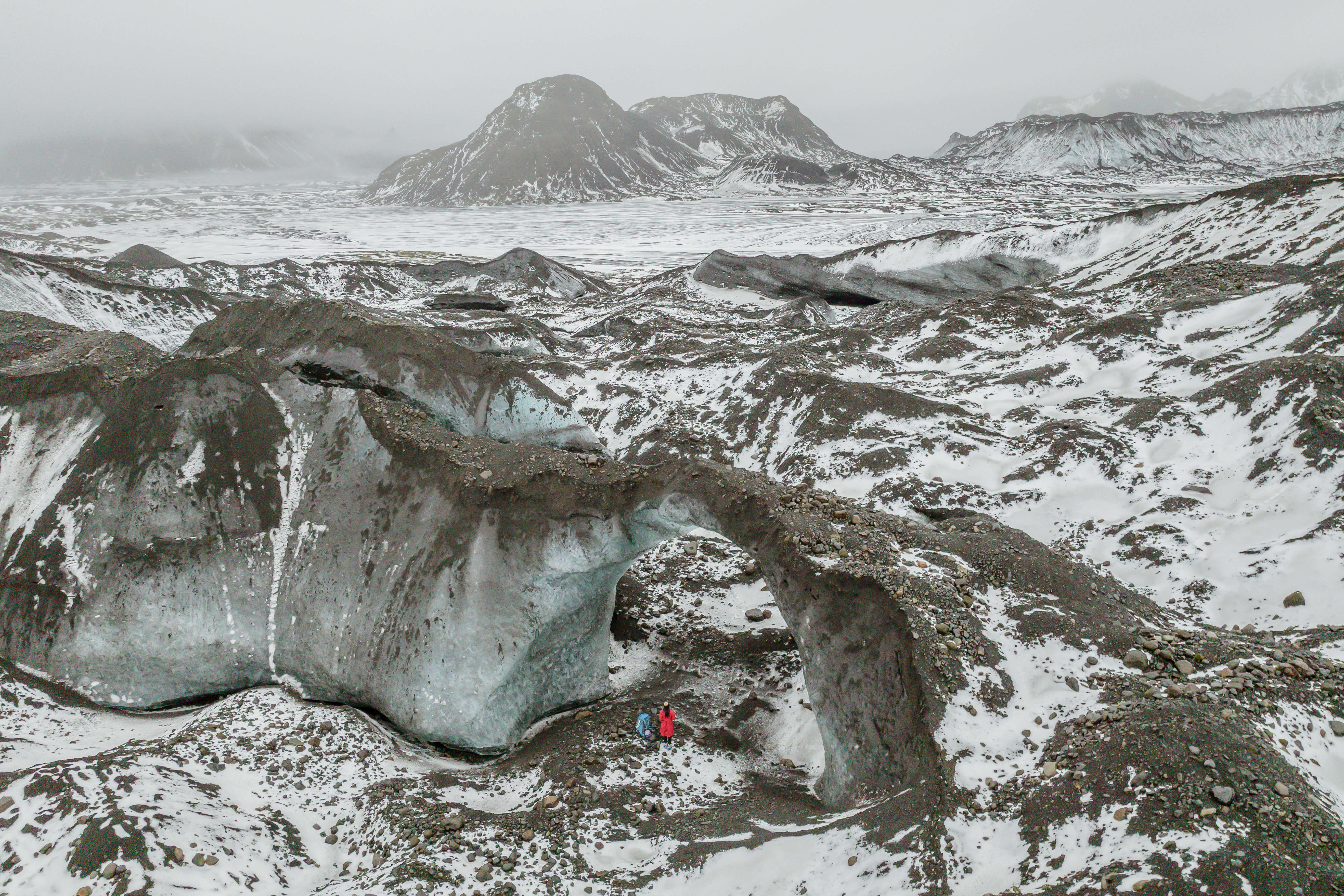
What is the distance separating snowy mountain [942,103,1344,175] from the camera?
17538cm

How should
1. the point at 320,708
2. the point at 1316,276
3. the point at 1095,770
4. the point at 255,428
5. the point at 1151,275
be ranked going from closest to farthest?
the point at 1095,770
the point at 320,708
the point at 255,428
the point at 1316,276
the point at 1151,275

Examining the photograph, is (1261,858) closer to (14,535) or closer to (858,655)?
(858,655)

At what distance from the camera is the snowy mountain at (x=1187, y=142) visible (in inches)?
6905

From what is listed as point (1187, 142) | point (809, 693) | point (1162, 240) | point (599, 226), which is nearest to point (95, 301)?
point (809, 693)

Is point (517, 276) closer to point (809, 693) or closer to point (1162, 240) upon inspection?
point (1162, 240)

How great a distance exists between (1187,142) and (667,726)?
9277 inches

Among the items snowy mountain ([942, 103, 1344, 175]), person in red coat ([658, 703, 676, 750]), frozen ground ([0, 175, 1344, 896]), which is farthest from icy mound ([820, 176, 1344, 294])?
snowy mountain ([942, 103, 1344, 175])

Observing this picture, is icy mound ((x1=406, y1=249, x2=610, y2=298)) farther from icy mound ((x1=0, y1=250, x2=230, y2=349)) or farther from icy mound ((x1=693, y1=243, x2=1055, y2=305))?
icy mound ((x1=0, y1=250, x2=230, y2=349))

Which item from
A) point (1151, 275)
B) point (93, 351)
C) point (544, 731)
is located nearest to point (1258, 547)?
point (544, 731)

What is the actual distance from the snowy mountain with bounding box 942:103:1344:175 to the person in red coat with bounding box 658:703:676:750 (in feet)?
675

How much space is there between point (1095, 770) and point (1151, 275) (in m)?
37.5

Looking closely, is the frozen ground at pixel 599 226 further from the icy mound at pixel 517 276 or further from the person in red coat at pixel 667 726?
the person in red coat at pixel 667 726

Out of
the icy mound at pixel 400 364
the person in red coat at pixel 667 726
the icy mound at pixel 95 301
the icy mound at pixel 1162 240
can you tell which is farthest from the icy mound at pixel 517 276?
the person in red coat at pixel 667 726

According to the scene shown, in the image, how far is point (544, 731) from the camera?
1439cm
